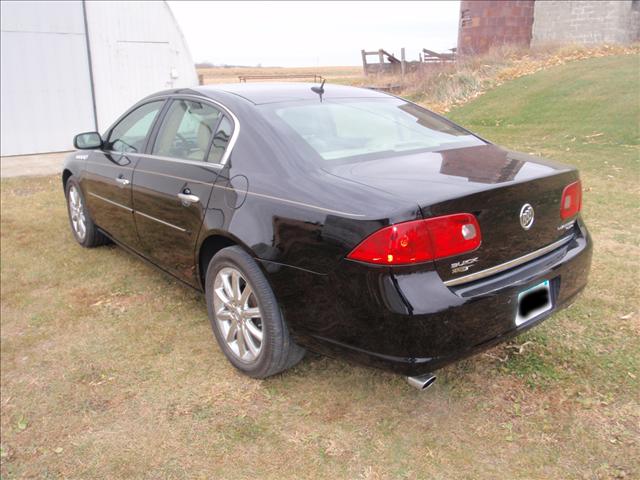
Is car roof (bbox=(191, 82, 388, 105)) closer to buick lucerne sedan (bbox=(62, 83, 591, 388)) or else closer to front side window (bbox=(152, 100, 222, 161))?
buick lucerne sedan (bbox=(62, 83, 591, 388))

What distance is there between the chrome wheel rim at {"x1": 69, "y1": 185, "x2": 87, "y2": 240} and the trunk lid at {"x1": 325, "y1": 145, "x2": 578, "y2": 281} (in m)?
3.46

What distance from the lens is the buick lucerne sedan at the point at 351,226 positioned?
227 cm

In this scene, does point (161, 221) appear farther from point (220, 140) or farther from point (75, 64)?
point (75, 64)

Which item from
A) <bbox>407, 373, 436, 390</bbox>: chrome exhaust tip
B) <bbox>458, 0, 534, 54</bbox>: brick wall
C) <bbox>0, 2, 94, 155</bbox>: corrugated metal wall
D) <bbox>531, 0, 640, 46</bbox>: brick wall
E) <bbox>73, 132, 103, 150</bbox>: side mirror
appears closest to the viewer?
<bbox>407, 373, 436, 390</bbox>: chrome exhaust tip

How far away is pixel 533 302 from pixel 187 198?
197 cm

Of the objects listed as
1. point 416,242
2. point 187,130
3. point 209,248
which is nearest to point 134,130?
point 187,130

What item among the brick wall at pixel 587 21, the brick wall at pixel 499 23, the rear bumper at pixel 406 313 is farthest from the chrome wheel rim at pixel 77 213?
the brick wall at pixel 499 23

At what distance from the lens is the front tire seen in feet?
9.07

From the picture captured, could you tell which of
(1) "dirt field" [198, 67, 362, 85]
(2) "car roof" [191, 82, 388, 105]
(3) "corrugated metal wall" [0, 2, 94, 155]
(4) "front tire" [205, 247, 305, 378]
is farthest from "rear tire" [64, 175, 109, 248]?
(1) "dirt field" [198, 67, 362, 85]

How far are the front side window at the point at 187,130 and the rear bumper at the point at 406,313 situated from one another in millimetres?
1261

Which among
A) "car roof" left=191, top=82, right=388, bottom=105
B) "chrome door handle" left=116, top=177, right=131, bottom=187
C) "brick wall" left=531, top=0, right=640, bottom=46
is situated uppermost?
"brick wall" left=531, top=0, right=640, bottom=46

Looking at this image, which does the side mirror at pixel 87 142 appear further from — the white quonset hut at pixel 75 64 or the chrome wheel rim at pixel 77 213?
the white quonset hut at pixel 75 64

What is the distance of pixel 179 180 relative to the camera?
340cm

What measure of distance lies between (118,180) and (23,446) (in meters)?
2.07
